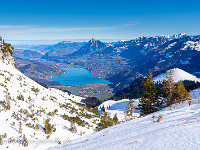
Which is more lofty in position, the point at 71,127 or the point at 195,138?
the point at 195,138

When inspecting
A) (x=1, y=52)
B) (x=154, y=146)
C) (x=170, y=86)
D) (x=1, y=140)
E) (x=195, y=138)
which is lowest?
(x=1, y=140)

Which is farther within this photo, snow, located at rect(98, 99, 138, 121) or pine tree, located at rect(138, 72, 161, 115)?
snow, located at rect(98, 99, 138, 121)

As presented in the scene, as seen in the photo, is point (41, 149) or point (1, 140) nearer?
point (1, 140)

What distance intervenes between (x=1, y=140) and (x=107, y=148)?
14.3 metres

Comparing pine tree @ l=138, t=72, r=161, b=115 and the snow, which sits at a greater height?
pine tree @ l=138, t=72, r=161, b=115

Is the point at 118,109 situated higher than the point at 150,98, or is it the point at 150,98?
the point at 150,98

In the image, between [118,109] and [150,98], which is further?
[118,109]

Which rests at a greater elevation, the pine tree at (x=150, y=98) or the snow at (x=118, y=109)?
the pine tree at (x=150, y=98)

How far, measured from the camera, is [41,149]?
17688mm

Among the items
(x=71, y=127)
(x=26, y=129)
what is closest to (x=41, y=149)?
(x=26, y=129)

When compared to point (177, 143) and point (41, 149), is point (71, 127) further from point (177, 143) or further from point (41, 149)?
point (177, 143)

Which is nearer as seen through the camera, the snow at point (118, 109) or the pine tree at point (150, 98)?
the pine tree at point (150, 98)

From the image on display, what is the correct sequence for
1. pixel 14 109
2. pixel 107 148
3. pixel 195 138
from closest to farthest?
pixel 195 138 → pixel 107 148 → pixel 14 109

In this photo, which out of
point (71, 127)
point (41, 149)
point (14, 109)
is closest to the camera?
point (41, 149)
